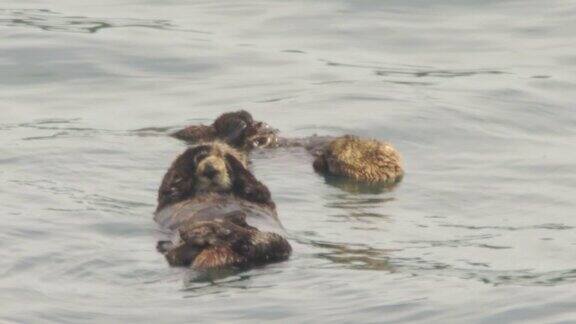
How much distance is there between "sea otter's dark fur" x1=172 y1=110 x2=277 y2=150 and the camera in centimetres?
1202

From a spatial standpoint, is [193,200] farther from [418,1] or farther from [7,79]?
[418,1]

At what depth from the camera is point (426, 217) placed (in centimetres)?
1033

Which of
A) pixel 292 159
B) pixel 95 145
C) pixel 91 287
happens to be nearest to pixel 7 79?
pixel 95 145

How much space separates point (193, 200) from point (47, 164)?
7.42 ft

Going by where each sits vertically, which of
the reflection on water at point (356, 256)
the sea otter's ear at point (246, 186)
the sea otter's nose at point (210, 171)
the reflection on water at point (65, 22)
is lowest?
the reflection on water at point (356, 256)

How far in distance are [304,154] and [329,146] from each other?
30 centimetres

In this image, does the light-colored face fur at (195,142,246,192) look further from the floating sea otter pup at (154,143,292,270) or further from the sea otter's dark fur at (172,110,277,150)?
the sea otter's dark fur at (172,110,277,150)

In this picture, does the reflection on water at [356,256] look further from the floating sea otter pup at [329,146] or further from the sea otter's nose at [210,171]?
the floating sea otter pup at [329,146]

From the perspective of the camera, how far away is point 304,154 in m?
11.9

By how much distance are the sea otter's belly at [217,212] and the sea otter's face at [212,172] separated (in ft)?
0.25

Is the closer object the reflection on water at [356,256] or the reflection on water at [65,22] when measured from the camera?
the reflection on water at [356,256]

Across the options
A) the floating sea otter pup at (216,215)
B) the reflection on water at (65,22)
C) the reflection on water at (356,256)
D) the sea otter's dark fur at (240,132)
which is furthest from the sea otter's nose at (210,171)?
the reflection on water at (65,22)

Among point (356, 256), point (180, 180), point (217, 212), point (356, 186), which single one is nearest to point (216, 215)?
point (217, 212)

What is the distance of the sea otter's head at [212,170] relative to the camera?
31.2 ft
